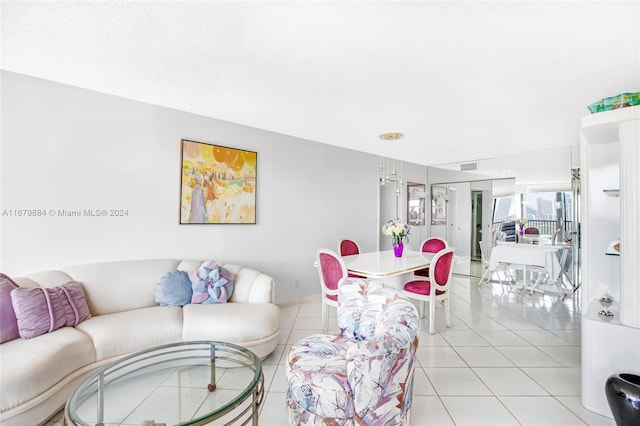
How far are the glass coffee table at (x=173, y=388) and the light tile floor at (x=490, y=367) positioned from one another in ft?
1.52

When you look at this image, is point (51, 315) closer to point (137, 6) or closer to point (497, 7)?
point (137, 6)

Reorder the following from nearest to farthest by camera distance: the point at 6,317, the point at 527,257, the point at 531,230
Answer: the point at 6,317 → the point at 527,257 → the point at 531,230

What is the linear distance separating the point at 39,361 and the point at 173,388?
0.85m

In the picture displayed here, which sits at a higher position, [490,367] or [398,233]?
[398,233]

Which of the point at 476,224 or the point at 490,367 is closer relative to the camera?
the point at 490,367

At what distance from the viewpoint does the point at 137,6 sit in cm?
160

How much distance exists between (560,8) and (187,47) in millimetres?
2218

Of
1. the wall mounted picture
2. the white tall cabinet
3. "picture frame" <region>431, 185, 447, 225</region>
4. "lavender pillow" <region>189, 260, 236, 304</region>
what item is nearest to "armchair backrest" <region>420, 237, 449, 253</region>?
the white tall cabinet

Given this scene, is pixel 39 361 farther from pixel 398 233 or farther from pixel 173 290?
pixel 398 233

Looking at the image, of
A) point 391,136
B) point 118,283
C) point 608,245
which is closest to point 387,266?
point 391,136

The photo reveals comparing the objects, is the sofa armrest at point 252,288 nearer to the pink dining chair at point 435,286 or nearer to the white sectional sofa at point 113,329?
the white sectional sofa at point 113,329

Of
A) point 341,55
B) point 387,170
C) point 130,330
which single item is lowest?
point 130,330

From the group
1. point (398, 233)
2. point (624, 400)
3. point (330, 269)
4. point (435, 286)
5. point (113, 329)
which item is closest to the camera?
point (624, 400)

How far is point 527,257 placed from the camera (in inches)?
193
